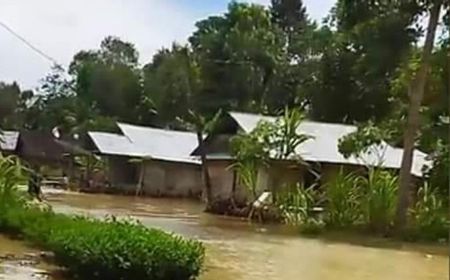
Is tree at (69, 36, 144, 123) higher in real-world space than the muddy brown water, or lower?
higher

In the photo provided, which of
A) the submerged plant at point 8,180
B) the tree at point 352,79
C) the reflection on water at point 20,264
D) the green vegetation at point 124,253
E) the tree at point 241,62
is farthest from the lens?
the tree at point 241,62

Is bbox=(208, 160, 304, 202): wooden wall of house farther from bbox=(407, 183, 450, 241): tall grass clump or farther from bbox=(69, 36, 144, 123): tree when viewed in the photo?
bbox=(69, 36, 144, 123): tree

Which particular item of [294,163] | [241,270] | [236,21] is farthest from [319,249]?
[236,21]

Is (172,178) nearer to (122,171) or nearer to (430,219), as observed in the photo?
(122,171)

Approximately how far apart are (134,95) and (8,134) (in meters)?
11.6

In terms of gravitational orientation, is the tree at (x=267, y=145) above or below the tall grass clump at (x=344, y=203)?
above

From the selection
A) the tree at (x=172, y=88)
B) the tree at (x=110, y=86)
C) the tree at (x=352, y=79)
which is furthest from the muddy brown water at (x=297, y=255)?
the tree at (x=110, y=86)

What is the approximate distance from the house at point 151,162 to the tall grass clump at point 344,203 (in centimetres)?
1927

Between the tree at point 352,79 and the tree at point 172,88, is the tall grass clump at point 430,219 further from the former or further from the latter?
the tree at point 172,88

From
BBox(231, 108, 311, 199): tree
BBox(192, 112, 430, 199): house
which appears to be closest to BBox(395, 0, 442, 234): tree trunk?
BBox(192, 112, 430, 199): house

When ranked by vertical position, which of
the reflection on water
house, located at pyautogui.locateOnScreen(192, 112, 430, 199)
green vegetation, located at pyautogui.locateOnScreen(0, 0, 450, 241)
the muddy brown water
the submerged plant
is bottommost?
the reflection on water

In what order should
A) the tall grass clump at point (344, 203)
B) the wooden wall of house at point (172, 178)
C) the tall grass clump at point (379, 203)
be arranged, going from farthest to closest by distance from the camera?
the wooden wall of house at point (172, 178)
the tall grass clump at point (344, 203)
the tall grass clump at point (379, 203)

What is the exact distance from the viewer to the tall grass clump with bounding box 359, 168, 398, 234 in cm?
2097

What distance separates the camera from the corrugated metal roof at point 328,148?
2919 cm
